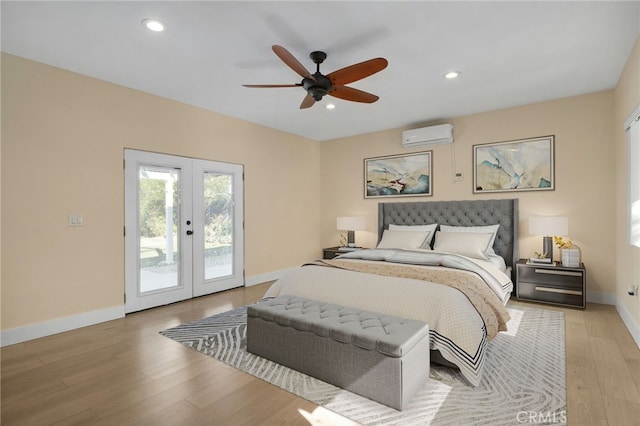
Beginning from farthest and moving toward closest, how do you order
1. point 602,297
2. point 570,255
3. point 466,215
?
point 466,215
point 602,297
point 570,255

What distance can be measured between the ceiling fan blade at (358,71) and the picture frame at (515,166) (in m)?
2.94

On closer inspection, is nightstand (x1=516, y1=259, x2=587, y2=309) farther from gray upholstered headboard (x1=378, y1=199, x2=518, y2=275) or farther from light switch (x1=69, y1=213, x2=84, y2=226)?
light switch (x1=69, y1=213, x2=84, y2=226)

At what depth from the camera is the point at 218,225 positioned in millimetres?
4797

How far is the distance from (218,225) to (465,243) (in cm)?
343

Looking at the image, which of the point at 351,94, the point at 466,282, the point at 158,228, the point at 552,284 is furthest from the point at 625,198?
the point at 158,228

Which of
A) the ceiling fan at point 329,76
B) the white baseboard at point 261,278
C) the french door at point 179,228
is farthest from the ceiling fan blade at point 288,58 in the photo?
the white baseboard at point 261,278

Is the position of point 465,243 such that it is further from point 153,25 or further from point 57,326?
point 57,326

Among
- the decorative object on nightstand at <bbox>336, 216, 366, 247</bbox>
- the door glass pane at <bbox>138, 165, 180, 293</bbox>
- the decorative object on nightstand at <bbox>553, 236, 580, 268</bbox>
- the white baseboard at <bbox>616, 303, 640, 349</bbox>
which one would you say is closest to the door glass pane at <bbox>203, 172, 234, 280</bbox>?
the door glass pane at <bbox>138, 165, 180, 293</bbox>

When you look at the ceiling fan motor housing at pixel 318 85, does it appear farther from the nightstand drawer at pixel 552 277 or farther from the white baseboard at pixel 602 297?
the white baseboard at pixel 602 297

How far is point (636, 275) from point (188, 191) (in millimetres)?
4916

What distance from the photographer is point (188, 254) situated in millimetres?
4410

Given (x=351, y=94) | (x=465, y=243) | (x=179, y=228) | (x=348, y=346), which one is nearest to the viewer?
(x=348, y=346)

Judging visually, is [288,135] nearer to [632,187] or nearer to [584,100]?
[584,100]

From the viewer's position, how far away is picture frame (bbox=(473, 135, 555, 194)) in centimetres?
430
